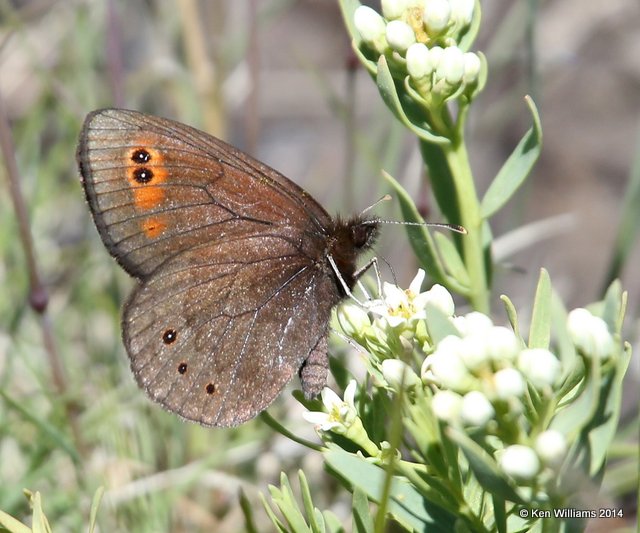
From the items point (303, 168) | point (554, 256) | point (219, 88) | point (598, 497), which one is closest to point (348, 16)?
point (598, 497)

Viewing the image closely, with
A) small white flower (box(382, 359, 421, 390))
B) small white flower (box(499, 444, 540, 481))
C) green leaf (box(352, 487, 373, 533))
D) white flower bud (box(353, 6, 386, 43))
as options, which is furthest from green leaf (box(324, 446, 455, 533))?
white flower bud (box(353, 6, 386, 43))

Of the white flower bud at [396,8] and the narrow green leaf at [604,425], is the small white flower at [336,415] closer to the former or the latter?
the narrow green leaf at [604,425]

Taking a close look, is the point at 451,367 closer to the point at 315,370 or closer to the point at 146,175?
the point at 315,370

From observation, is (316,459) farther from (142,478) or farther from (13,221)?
(13,221)

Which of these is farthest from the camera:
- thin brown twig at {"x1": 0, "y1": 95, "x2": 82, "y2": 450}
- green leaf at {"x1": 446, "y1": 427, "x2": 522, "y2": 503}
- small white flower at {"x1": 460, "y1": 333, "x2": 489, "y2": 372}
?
thin brown twig at {"x1": 0, "y1": 95, "x2": 82, "y2": 450}

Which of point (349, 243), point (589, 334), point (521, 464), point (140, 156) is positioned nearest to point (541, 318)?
point (589, 334)

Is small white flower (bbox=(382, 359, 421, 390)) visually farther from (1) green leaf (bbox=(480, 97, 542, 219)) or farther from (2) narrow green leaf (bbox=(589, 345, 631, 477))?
(1) green leaf (bbox=(480, 97, 542, 219))
